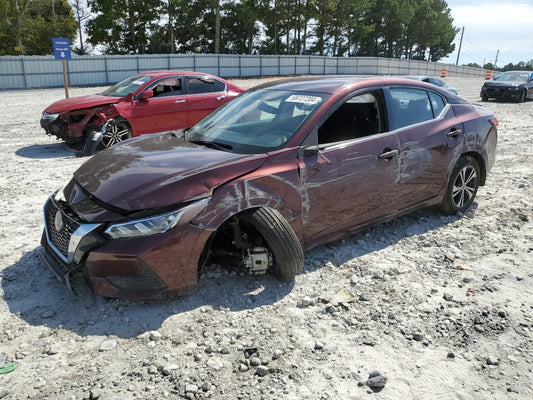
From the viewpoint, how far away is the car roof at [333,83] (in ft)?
13.5

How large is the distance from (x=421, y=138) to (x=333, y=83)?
1.08 m

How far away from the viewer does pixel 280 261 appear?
345cm

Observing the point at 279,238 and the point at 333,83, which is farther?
the point at 333,83

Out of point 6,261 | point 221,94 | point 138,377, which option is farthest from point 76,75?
point 138,377

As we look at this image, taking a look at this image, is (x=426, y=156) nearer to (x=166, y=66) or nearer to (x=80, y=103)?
(x=80, y=103)

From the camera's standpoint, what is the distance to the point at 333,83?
423cm

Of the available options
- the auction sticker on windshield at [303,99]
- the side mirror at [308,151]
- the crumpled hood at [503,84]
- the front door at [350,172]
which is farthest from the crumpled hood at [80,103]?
the crumpled hood at [503,84]

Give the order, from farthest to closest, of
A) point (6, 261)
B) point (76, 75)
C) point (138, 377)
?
point (76, 75) → point (6, 261) → point (138, 377)

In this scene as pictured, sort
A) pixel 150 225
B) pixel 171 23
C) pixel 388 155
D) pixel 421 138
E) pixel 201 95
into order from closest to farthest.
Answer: pixel 150 225 → pixel 388 155 → pixel 421 138 → pixel 201 95 → pixel 171 23

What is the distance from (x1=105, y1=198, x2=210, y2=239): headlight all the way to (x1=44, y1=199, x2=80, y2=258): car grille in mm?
352

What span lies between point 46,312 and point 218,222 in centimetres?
143

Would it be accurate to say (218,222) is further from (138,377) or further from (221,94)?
(221,94)

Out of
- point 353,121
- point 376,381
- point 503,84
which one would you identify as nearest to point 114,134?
point 353,121

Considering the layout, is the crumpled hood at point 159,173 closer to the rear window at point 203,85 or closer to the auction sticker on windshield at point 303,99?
the auction sticker on windshield at point 303,99
